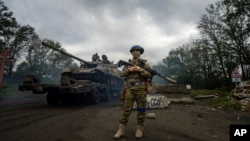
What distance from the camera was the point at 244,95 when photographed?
10523 millimetres

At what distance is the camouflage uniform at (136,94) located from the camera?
4.93 m

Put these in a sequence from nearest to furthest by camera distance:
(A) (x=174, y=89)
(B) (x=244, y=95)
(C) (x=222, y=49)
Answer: (B) (x=244, y=95) < (A) (x=174, y=89) < (C) (x=222, y=49)

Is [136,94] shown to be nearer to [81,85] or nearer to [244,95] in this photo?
[81,85]

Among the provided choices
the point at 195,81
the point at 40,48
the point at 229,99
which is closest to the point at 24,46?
the point at 40,48

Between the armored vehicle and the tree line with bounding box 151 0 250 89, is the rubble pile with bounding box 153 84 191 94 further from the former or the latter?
the tree line with bounding box 151 0 250 89

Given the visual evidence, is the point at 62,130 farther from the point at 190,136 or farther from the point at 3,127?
the point at 190,136

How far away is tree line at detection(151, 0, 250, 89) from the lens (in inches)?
816

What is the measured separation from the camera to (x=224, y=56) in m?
21.9

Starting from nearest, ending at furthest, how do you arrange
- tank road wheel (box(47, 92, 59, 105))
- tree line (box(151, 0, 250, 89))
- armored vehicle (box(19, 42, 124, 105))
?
1. armored vehicle (box(19, 42, 124, 105))
2. tank road wheel (box(47, 92, 59, 105))
3. tree line (box(151, 0, 250, 89))

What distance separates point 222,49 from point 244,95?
40.6ft

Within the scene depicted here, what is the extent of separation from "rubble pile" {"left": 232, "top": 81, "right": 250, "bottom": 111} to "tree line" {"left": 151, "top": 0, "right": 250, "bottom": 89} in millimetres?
10088

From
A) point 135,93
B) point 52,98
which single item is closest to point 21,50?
point 52,98

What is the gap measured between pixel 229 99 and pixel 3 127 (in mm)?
9652

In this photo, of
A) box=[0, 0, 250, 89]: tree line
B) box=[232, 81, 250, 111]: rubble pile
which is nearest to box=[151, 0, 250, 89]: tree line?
box=[0, 0, 250, 89]: tree line
